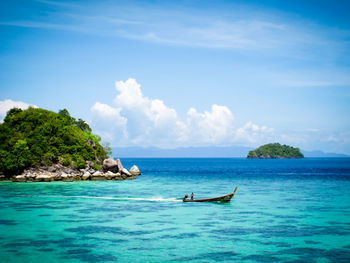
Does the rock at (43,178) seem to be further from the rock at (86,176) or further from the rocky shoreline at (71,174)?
the rock at (86,176)

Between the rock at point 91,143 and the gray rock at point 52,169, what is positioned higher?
the rock at point 91,143

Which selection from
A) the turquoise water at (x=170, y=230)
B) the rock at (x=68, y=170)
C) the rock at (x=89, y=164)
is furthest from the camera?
the rock at (x=89, y=164)

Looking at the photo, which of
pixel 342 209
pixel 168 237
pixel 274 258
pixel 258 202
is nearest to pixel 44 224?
pixel 168 237

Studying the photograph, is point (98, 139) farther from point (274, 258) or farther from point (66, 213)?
point (274, 258)

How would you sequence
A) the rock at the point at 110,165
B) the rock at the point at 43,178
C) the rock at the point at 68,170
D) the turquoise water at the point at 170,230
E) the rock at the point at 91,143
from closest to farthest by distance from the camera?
1. the turquoise water at the point at 170,230
2. the rock at the point at 43,178
3. the rock at the point at 68,170
4. the rock at the point at 110,165
5. the rock at the point at 91,143

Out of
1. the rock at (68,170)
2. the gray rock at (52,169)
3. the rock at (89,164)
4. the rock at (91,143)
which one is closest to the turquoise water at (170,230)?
the gray rock at (52,169)

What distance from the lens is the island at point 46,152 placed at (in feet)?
218

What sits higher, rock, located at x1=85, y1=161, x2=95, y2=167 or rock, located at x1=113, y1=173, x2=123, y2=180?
rock, located at x1=85, y1=161, x2=95, y2=167

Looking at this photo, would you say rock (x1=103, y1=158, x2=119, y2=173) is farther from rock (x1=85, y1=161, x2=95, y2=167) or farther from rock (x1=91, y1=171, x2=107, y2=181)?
rock (x1=85, y1=161, x2=95, y2=167)

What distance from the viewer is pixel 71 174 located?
71562 mm

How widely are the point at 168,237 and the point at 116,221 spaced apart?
744 cm

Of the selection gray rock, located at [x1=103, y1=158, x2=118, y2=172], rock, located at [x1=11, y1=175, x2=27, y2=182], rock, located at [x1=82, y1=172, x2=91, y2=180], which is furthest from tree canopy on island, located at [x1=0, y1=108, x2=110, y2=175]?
gray rock, located at [x1=103, y1=158, x2=118, y2=172]

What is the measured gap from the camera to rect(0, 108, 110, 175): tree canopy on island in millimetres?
66500

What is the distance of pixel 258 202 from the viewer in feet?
141
